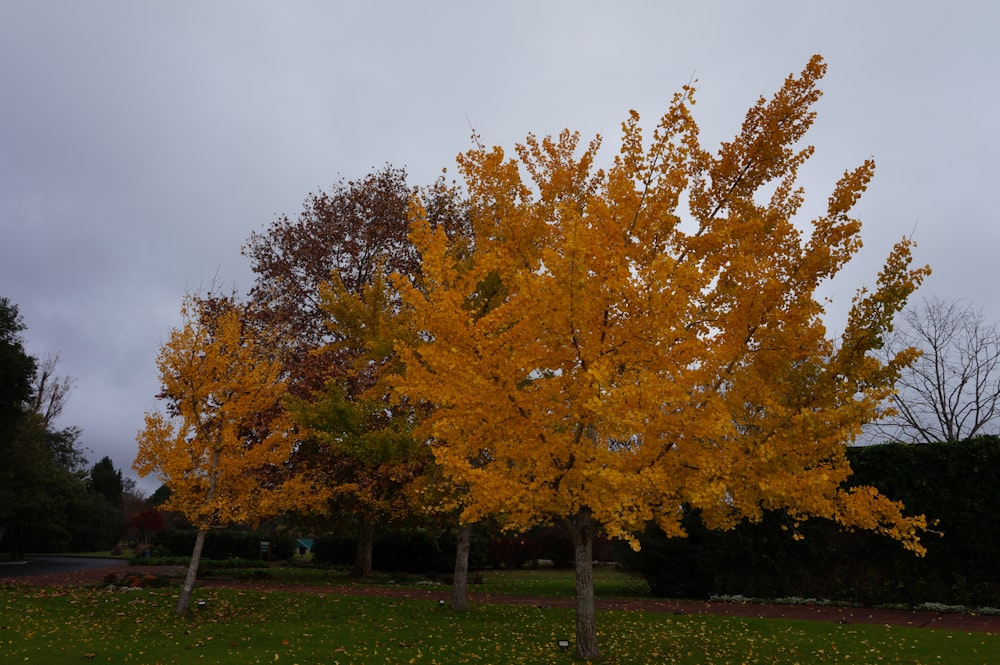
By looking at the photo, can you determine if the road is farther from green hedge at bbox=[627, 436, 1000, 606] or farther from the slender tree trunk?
green hedge at bbox=[627, 436, 1000, 606]

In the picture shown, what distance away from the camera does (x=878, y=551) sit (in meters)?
14.1

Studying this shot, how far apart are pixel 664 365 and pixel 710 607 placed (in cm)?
958

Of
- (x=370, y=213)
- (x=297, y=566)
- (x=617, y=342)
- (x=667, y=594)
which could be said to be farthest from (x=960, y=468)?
(x=297, y=566)

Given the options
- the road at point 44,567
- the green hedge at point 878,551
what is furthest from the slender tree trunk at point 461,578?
the road at point 44,567

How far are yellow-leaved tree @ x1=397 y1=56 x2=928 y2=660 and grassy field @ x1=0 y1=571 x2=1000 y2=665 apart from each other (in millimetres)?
1889

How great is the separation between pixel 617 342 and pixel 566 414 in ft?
3.40

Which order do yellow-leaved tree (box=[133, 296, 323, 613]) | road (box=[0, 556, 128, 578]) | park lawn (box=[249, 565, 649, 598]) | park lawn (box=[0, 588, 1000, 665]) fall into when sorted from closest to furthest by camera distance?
park lawn (box=[0, 588, 1000, 665]) → yellow-leaved tree (box=[133, 296, 323, 613]) → park lawn (box=[249, 565, 649, 598]) → road (box=[0, 556, 128, 578])

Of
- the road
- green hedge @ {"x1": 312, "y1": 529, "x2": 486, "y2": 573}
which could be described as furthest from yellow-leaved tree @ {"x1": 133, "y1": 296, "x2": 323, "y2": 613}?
the road

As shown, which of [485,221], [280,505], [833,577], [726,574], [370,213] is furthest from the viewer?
[370,213]

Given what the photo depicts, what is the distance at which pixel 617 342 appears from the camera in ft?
21.6

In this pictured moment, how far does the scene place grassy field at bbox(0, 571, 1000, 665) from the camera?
7.80 metres

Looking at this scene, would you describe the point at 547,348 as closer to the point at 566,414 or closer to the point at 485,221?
the point at 566,414

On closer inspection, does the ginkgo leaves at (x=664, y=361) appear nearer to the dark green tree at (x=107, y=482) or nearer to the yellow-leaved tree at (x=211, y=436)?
the yellow-leaved tree at (x=211, y=436)

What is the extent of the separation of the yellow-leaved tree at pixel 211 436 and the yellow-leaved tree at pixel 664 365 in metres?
5.70
